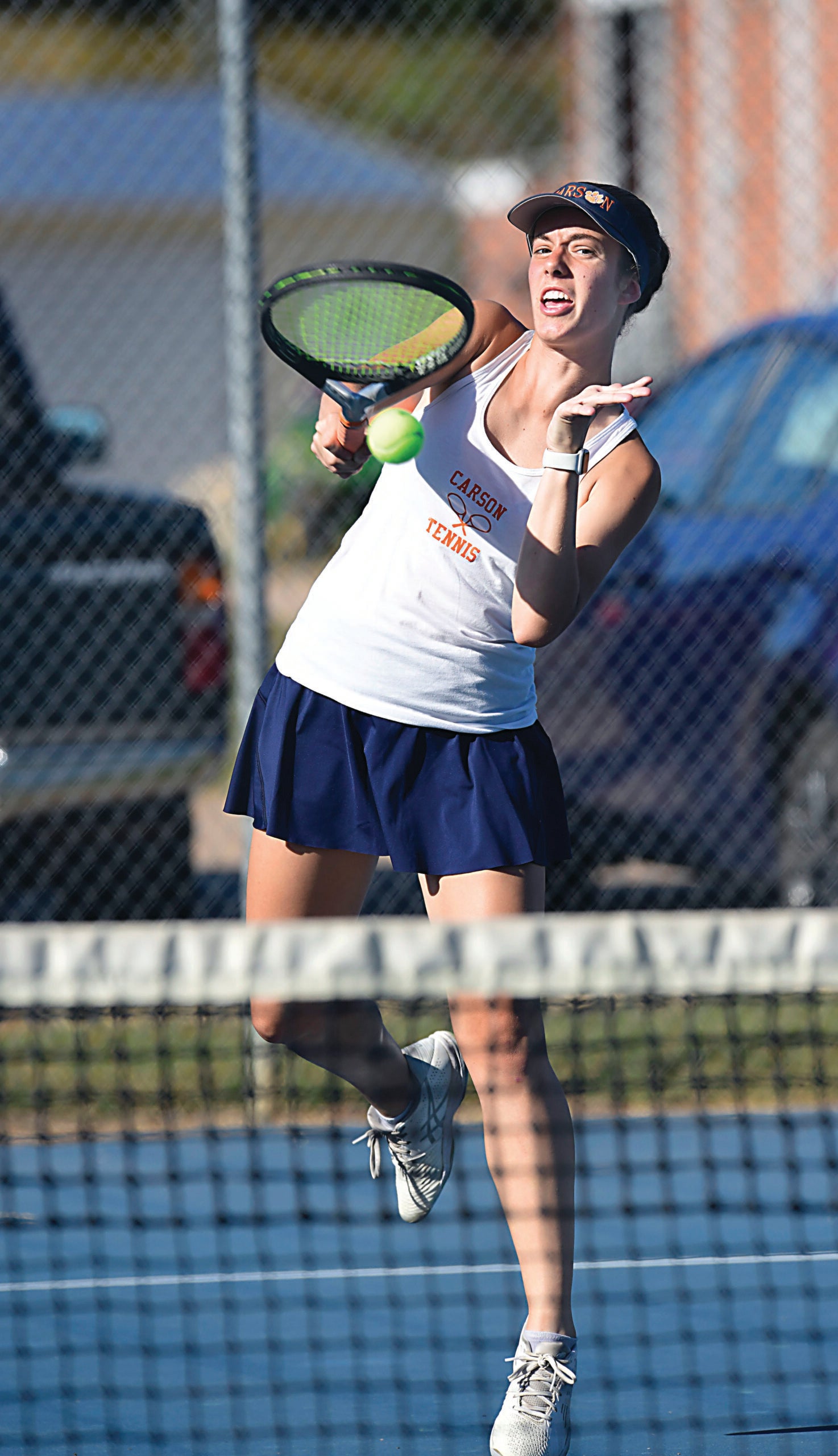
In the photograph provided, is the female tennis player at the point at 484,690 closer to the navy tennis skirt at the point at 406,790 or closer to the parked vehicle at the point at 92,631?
the navy tennis skirt at the point at 406,790

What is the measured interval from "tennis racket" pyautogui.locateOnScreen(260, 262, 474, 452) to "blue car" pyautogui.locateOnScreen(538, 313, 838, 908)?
7.27 ft

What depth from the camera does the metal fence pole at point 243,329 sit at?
434 cm

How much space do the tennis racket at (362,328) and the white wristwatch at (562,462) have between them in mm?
302

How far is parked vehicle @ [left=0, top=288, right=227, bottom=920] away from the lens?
16.5ft

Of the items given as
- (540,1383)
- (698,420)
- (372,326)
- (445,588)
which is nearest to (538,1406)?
(540,1383)

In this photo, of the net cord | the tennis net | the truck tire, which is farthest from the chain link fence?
the net cord

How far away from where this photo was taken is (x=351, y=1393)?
294cm

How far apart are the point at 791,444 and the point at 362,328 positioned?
2.50 metres

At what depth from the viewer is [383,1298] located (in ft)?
11.1

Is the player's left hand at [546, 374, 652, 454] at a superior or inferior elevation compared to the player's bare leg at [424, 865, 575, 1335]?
superior

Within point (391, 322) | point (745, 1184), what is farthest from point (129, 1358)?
point (391, 322)

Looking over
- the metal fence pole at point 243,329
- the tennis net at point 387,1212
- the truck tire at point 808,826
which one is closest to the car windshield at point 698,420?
the truck tire at point 808,826

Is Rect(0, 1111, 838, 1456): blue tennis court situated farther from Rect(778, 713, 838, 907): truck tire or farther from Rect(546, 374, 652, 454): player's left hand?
Rect(546, 374, 652, 454): player's left hand

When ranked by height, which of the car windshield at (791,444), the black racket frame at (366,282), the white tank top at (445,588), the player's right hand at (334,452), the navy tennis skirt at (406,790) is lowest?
the navy tennis skirt at (406,790)
